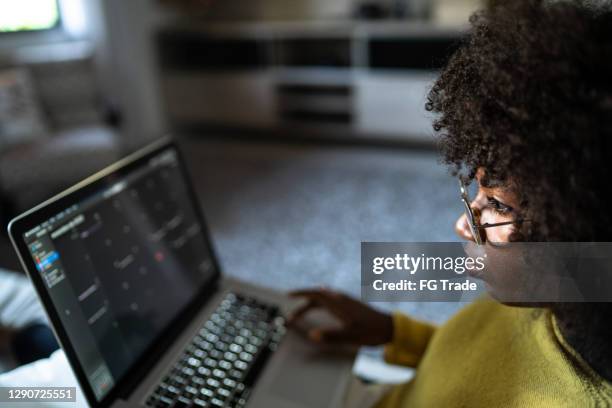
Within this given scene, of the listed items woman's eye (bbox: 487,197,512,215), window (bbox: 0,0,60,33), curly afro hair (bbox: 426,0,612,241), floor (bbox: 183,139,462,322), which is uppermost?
window (bbox: 0,0,60,33)

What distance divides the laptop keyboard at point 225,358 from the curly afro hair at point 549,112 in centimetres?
45

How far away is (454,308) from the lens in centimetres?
71

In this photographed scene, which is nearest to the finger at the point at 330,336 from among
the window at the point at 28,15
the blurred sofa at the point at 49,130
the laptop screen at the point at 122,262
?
the laptop screen at the point at 122,262

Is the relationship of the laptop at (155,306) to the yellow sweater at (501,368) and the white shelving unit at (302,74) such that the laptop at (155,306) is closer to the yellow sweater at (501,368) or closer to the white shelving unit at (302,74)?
the yellow sweater at (501,368)

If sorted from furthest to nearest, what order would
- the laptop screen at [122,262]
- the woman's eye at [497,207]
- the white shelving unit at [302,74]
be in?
the white shelving unit at [302,74] → the laptop screen at [122,262] → the woman's eye at [497,207]

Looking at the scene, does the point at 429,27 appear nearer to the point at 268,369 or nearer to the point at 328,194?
the point at 328,194

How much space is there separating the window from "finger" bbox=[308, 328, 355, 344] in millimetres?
3313

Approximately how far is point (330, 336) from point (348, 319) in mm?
49

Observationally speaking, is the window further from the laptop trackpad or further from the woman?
the woman

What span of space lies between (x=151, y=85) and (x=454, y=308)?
3.65 m

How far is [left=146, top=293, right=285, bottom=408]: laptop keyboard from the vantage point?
0.67 metres

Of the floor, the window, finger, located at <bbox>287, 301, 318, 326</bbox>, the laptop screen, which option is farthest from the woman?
the window

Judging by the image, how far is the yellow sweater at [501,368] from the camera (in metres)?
0.51

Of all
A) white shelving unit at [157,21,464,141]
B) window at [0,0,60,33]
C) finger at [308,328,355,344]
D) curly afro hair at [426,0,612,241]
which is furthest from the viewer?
white shelving unit at [157,21,464,141]
